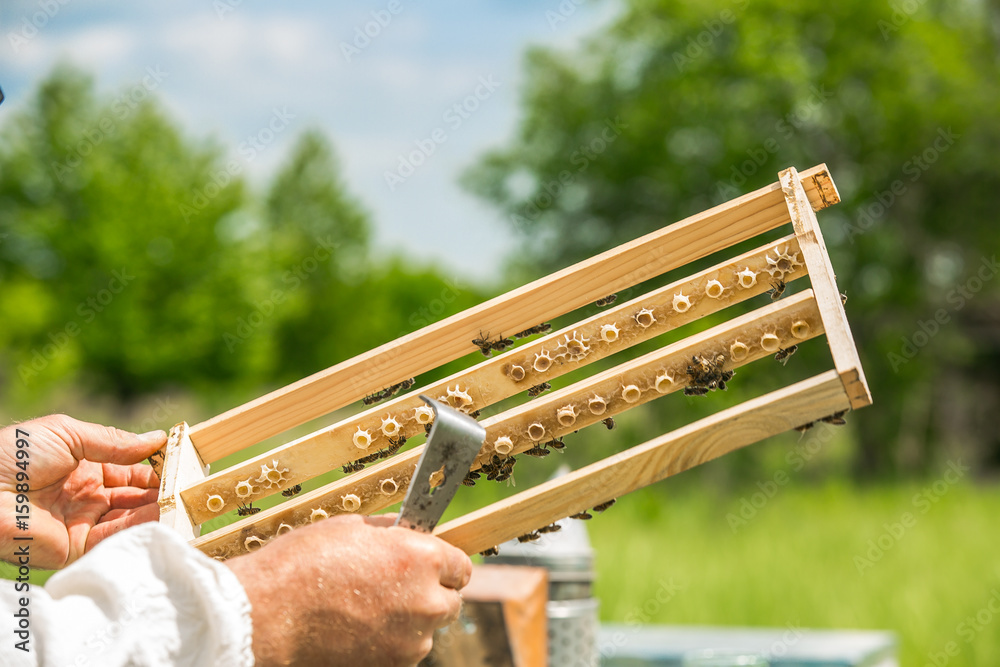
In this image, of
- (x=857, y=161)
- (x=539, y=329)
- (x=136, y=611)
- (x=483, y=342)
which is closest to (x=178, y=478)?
(x=136, y=611)

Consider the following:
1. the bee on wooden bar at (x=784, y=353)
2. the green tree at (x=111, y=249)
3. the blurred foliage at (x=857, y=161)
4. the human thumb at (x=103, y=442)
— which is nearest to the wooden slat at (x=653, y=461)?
the bee on wooden bar at (x=784, y=353)

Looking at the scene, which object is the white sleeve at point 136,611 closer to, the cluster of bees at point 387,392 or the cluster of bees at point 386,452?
the cluster of bees at point 386,452

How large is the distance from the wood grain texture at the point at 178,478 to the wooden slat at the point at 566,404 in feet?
0.37

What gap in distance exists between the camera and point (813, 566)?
9109mm

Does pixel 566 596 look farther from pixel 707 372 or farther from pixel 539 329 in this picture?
pixel 707 372

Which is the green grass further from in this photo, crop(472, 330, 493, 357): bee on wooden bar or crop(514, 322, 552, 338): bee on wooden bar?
crop(472, 330, 493, 357): bee on wooden bar

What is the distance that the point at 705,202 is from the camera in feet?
64.3

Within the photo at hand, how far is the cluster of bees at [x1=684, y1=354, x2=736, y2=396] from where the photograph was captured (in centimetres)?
199

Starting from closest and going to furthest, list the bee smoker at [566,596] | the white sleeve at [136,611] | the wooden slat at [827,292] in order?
the white sleeve at [136,611], the wooden slat at [827,292], the bee smoker at [566,596]

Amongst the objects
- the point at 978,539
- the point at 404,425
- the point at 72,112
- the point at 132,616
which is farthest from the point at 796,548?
the point at 72,112

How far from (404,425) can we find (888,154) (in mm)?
20298

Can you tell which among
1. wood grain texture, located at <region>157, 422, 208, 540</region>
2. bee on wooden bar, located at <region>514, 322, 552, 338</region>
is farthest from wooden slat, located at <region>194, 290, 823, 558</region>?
bee on wooden bar, located at <region>514, 322, 552, 338</region>

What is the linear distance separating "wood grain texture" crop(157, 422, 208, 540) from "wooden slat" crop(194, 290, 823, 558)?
112 mm

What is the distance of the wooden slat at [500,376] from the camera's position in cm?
213
